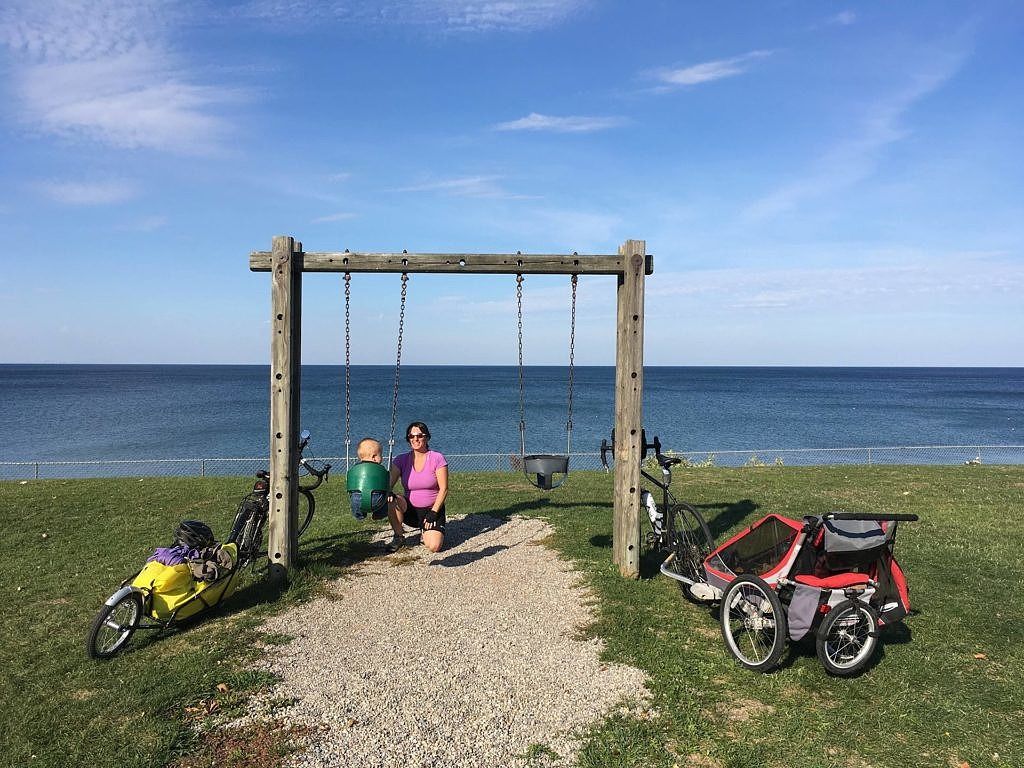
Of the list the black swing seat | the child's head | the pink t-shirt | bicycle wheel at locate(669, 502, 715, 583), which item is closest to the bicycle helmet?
the child's head

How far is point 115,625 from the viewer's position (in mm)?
5320

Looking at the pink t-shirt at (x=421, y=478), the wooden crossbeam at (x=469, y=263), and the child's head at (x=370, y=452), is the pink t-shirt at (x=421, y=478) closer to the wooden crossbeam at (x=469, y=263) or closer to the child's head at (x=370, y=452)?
the child's head at (x=370, y=452)

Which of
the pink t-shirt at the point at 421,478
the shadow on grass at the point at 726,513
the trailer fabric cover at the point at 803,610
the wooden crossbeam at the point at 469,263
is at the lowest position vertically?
the shadow on grass at the point at 726,513

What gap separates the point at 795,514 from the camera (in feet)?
34.9

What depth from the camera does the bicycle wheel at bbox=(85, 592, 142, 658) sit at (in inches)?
205

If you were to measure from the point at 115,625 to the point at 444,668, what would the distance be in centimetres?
252

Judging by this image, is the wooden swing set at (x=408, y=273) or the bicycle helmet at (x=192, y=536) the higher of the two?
the wooden swing set at (x=408, y=273)

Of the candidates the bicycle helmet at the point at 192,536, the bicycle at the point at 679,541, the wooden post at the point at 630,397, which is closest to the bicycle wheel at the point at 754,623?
the bicycle at the point at 679,541

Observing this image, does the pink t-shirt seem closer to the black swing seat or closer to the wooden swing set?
the black swing seat

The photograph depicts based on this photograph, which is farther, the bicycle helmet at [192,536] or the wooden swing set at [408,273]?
the wooden swing set at [408,273]

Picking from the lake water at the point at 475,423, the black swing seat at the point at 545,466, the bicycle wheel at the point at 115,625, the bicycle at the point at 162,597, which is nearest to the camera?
the bicycle wheel at the point at 115,625

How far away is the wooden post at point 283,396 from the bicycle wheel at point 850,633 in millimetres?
4953

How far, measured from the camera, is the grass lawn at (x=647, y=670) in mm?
4062

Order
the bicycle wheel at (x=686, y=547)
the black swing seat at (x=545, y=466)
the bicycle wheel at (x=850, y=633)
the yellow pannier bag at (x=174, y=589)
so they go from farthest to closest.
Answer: the black swing seat at (x=545, y=466) → the bicycle wheel at (x=686, y=547) → the yellow pannier bag at (x=174, y=589) → the bicycle wheel at (x=850, y=633)
